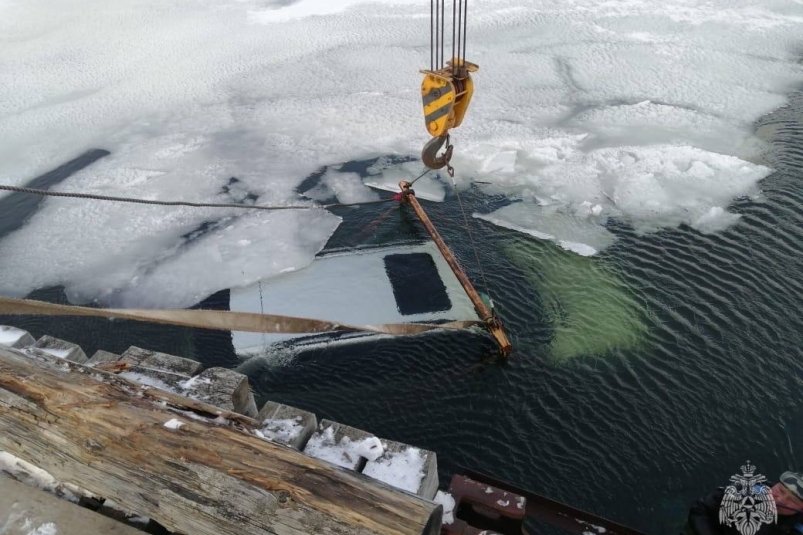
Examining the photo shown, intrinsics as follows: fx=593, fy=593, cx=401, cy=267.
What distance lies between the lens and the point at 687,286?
204 inches

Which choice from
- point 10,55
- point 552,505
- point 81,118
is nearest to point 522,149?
point 552,505

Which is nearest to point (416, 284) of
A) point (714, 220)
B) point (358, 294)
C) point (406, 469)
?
point (358, 294)

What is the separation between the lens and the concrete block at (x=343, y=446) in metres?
2.32

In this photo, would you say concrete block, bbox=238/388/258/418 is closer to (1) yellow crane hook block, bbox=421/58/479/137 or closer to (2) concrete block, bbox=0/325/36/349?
(2) concrete block, bbox=0/325/36/349

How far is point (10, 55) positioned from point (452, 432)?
9.28 metres

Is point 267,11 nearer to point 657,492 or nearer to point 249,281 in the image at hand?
point 249,281

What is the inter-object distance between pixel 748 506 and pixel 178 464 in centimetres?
257

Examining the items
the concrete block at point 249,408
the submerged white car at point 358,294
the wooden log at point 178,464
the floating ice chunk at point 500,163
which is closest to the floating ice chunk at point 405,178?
the floating ice chunk at point 500,163

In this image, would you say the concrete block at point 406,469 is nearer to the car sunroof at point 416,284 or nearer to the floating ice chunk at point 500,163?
the car sunroof at point 416,284

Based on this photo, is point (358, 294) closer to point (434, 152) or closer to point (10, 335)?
point (434, 152)

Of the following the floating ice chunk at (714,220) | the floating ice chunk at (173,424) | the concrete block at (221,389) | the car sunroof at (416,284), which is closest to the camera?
the floating ice chunk at (173,424)

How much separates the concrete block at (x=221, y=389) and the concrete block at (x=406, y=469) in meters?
0.73

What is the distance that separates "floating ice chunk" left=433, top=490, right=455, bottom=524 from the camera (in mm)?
2406

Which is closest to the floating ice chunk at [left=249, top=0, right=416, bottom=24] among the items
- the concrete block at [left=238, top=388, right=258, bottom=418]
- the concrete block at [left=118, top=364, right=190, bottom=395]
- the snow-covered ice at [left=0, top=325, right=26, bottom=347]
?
the snow-covered ice at [left=0, top=325, right=26, bottom=347]
